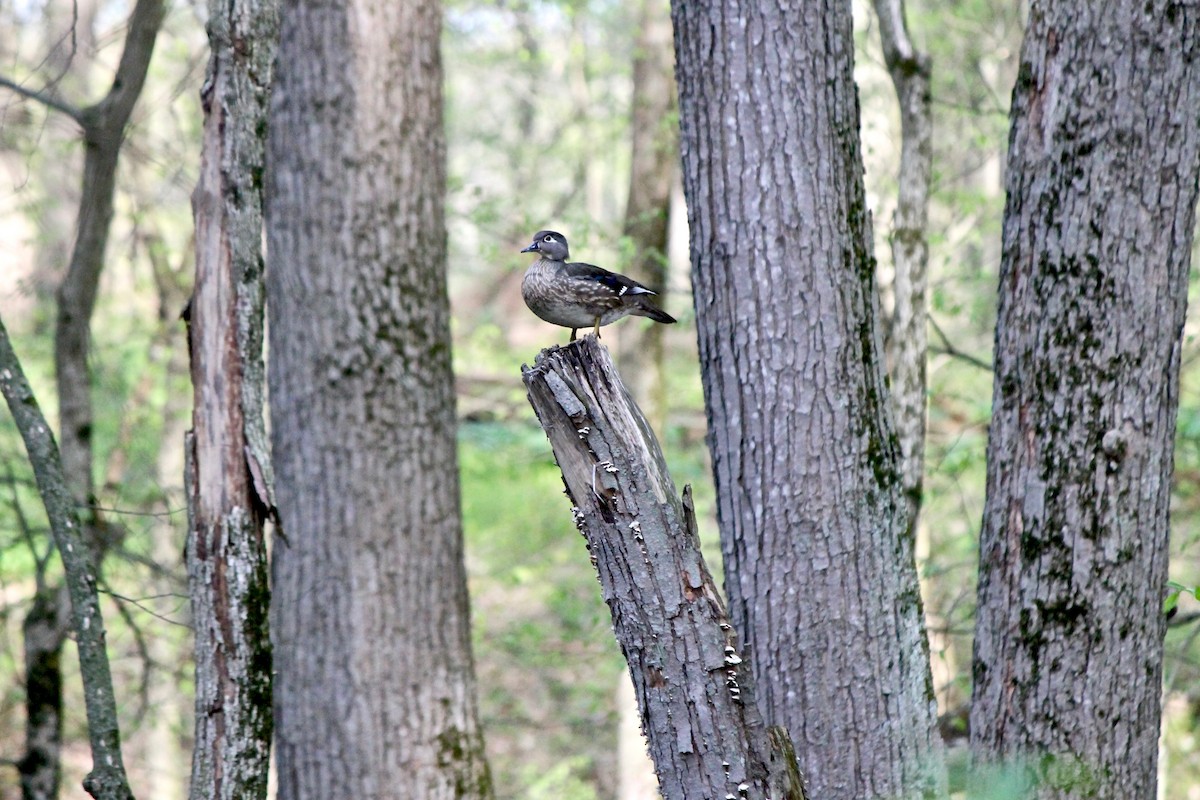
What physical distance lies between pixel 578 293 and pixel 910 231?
2148mm

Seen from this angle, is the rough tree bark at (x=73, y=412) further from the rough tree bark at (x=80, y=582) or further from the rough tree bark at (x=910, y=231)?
the rough tree bark at (x=910, y=231)

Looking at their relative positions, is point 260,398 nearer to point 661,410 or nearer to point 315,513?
point 315,513

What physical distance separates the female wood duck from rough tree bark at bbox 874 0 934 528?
1.70 meters

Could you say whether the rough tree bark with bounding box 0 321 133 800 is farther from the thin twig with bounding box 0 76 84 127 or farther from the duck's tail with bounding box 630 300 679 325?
the duck's tail with bounding box 630 300 679 325

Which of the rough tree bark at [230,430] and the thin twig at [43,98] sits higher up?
the thin twig at [43,98]

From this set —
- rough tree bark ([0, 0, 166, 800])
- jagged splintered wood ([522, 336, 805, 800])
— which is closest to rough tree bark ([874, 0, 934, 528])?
jagged splintered wood ([522, 336, 805, 800])

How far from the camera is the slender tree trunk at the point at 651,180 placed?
7.83 meters

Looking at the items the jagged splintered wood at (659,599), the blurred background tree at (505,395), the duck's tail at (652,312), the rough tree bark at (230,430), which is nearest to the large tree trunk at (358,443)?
the blurred background tree at (505,395)

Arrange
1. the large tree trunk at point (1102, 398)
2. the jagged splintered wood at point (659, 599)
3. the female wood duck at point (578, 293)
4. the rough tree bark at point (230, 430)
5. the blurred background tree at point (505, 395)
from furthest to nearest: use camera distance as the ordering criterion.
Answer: the blurred background tree at point (505, 395) → the female wood duck at point (578, 293) → the rough tree bark at point (230, 430) → the large tree trunk at point (1102, 398) → the jagged splintered wood at point (659, 599)

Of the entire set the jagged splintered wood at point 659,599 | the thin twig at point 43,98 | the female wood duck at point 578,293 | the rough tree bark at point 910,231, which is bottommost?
the jagged splintered wood at point 659,599

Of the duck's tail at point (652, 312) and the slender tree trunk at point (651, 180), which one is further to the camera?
the slender tree trunk at point (651, 180)

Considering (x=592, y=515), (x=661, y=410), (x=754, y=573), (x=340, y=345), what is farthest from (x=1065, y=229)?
(x=661, y=410)

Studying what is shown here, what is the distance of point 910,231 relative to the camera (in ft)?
16.8

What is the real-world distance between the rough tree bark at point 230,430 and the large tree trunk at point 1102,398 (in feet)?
8.18
